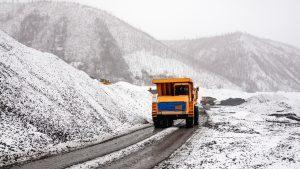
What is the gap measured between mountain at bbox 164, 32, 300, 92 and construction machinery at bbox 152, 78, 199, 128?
114 meters

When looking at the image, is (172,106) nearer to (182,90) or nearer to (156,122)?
(182,90)

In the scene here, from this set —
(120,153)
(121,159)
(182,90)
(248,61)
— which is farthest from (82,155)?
(248,61)

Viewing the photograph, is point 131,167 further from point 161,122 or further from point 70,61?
point 70,61

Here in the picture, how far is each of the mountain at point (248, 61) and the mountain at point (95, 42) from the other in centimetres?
1678

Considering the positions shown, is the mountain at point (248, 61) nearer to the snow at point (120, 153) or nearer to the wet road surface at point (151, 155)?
the snow at point (120, 153)

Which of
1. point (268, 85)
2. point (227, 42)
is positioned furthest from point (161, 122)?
point (227, 42)

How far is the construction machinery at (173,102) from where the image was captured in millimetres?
19234

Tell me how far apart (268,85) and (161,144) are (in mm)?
130954

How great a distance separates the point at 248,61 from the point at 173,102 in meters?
141

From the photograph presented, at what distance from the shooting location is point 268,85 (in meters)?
136

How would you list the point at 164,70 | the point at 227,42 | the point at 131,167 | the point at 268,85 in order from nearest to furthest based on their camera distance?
1. the point at 131,167
2. the point at 164,70
3. the point at 268,85
4. the point at 227,42

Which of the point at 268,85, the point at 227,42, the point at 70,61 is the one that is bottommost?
the point at 268,85

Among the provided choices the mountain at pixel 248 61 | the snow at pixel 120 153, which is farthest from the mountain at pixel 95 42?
the snow at pixel 120 153

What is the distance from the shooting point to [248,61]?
153 metres
